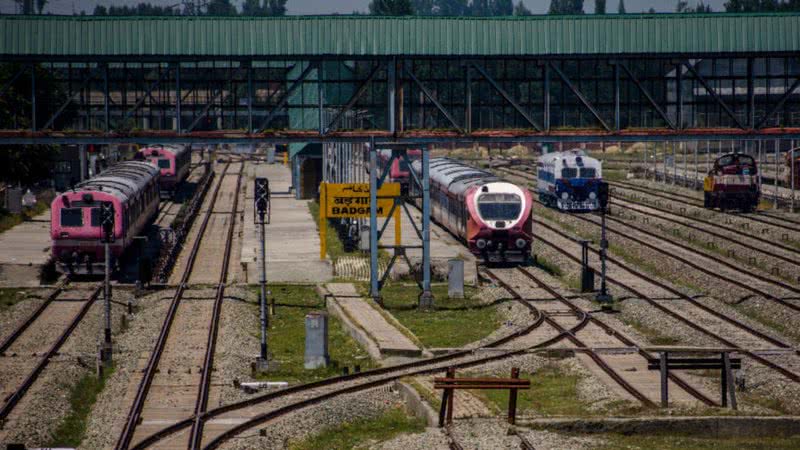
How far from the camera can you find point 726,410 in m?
22.8

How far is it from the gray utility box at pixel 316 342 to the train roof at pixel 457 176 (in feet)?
61.6

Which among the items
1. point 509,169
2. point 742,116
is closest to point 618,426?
point 742,116

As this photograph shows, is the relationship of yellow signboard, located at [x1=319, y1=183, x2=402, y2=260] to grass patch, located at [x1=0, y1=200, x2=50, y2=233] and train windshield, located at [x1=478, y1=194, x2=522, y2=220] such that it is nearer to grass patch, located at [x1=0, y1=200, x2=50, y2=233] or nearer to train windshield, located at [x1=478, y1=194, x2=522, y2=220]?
train windshield, located at [x1=478, y1=194, x2=522, y2=220]

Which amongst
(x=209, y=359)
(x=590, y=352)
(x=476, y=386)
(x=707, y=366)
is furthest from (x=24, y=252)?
(x=707, y=366)

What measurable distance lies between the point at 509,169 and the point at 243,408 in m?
79.2

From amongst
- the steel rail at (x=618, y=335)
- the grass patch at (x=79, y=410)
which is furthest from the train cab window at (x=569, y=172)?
the grass patch at (x=79, y=410)

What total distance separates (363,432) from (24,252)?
30.7 m

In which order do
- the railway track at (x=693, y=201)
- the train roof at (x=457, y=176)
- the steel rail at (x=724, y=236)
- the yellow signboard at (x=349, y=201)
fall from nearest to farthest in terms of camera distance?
the yellow signboard at (x=349, y=201) < the steel rail at (x=724, y=236) < the train roof at (x=457, y=176) < the railway track at (x=693, y=201)

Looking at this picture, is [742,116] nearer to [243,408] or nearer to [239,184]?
[239,184]

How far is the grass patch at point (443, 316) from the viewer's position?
33.2m

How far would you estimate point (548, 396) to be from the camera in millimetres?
25781

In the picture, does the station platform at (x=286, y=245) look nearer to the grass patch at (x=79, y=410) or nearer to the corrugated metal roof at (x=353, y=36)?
the corrugated metal roof at (x=353, y=36)

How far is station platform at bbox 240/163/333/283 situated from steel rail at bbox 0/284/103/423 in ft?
22.8

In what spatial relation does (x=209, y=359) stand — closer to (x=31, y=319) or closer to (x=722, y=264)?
(x=31, y=319)
